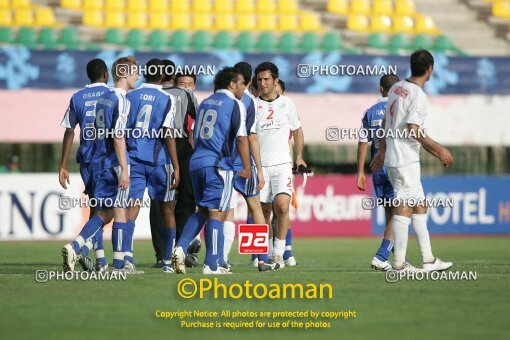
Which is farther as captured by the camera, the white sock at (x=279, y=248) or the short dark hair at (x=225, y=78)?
the white sock at (x=279, y=248)

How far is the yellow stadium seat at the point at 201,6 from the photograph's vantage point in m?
25.9

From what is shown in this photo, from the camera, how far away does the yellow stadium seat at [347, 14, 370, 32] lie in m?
26.5

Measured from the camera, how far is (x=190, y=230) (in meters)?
11.3

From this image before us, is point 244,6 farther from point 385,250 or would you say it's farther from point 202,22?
point 385,250

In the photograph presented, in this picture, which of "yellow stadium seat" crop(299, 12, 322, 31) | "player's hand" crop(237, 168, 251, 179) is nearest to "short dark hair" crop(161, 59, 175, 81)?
"player's hand" crop(237, 168, 251, 179)

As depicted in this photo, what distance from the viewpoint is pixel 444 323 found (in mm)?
8016

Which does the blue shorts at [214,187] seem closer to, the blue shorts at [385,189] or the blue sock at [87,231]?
the blue sock at [87,231]

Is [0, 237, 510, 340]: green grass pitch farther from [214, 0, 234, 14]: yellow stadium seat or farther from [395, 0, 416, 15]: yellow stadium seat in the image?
[395, 0, 416, 15]: yellow stadium seat

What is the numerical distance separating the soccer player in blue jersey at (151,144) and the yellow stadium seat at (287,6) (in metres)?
14.7

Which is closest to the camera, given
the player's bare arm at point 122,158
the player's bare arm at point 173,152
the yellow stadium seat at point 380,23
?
the player's bare arm at point 122,158

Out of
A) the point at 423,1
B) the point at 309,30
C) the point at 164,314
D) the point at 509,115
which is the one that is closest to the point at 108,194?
the point at 164,314

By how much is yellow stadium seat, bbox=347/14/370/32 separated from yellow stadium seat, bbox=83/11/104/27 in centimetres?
590

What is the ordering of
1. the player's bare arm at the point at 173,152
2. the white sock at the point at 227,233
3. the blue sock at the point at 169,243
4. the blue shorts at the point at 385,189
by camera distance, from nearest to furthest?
1. the player's bare arm at the point at 173,152
2. the blue sock at the point at 169,243
3. the white sock at the point at 227,233
4. the blue shorts at the point at 385,189

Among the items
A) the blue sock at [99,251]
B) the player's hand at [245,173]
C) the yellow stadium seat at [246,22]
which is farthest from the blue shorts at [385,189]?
the yellow stadium seat at [246,22]
